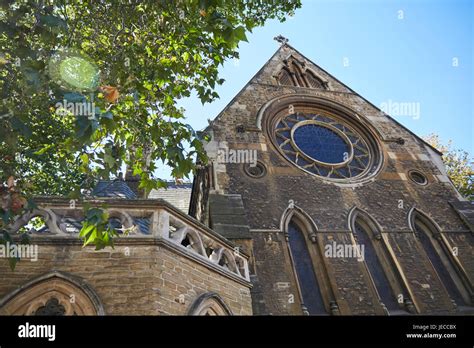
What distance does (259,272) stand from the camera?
7301mm

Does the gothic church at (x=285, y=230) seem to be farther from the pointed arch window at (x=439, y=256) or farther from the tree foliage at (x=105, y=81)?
the tree foliage at (x=105, y=81)

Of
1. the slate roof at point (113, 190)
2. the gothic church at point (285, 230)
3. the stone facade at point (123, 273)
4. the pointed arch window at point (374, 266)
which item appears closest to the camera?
the stone facade at point (123, 273)

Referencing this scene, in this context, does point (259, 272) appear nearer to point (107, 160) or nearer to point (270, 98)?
point (107, 160)

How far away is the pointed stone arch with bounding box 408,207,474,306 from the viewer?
27.6ft

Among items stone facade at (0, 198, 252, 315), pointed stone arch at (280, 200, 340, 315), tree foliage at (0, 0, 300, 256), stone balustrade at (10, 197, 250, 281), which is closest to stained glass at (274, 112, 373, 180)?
pointed stone arch at (280, 200, 340, 315)

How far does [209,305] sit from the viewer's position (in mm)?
4953

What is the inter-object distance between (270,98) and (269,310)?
758cm

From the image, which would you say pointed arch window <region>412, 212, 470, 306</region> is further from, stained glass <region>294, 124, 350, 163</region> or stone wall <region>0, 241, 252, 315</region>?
stone wall <region>0, 241, 252, 315</region>

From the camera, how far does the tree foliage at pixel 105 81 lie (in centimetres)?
355
